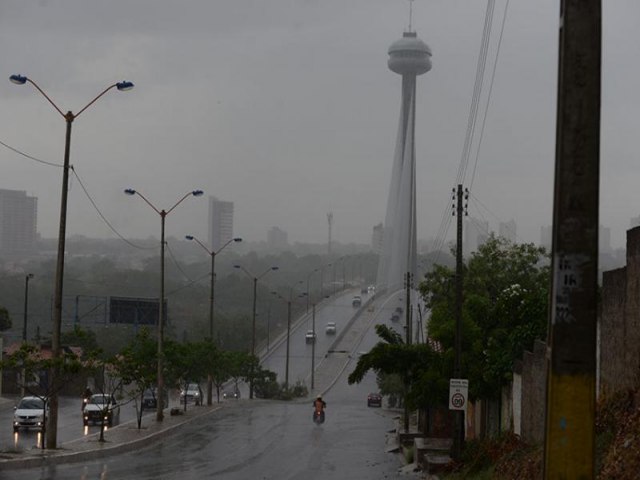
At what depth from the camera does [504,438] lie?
2773 centimetres

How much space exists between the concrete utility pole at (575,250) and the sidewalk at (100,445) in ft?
68.4

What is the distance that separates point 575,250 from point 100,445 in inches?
1097

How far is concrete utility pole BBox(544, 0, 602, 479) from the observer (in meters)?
8.45

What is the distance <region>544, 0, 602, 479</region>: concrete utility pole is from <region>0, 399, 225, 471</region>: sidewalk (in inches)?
821

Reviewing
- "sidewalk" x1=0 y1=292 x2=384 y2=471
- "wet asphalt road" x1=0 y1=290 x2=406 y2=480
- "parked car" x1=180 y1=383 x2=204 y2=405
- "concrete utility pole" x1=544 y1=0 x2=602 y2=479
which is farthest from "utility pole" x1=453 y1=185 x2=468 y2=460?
"parked car" x1=180 y1=383 x2=204 y2=405

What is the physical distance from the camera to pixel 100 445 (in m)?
34.2

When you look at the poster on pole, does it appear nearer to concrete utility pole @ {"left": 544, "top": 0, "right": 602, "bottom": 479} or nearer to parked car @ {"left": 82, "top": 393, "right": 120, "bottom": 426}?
parked car @ {"left": 82, "top": 393, "right": 120, "bottom": 426}

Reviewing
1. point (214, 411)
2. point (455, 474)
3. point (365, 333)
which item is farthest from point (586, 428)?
point (365, 333)

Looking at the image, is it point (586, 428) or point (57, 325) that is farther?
point (57, 325)

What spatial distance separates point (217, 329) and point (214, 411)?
79385 mm

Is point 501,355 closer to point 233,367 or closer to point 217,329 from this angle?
point 233,367

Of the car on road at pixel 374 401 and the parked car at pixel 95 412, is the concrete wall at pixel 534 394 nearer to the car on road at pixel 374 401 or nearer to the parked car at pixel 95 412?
the parked car at pixel 95 412

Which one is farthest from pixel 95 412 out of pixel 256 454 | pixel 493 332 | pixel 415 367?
pixel 493 332

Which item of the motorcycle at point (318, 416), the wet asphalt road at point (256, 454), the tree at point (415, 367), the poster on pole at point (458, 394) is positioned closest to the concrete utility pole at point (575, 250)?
the wet asphalt road at point (256, 454)
